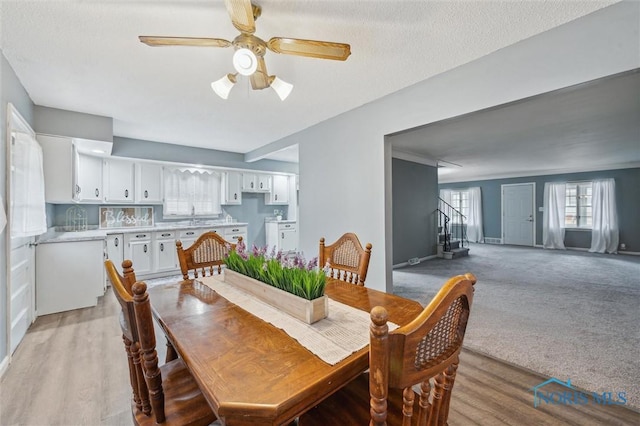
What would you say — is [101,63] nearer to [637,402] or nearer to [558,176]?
[637,402]

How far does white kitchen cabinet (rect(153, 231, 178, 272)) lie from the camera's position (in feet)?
15.9

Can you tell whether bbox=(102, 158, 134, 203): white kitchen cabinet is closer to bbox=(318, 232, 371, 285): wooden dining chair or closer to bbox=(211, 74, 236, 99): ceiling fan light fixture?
bbox=(211, 74, 236, 99): ceiling fan light fixture

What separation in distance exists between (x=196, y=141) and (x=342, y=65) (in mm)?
3511

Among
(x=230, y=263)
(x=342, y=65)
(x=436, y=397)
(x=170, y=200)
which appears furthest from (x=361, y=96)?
(x=170, y=200)

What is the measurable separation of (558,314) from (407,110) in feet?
9.64

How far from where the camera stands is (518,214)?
29.3ft

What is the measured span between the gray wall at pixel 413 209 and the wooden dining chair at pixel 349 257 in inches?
156

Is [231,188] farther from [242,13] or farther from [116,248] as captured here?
[242,13]

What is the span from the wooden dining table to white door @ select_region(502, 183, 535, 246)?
9497 millimetres

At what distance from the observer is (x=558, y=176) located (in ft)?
26.9

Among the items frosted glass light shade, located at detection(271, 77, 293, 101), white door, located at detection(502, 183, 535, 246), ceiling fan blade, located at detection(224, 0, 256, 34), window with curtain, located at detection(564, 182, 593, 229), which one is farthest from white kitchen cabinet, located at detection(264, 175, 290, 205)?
window with curtain, located at detection(564, 182, 593, 229)

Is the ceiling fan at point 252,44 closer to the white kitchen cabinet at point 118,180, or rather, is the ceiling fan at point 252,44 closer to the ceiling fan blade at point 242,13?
the ceiling fan blade at point 242,13

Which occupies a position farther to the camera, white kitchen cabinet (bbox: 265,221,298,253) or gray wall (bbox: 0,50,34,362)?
white kitchen cabinet (bbox: 265,221,298,253)

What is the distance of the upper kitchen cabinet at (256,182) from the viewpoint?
20.5ft
